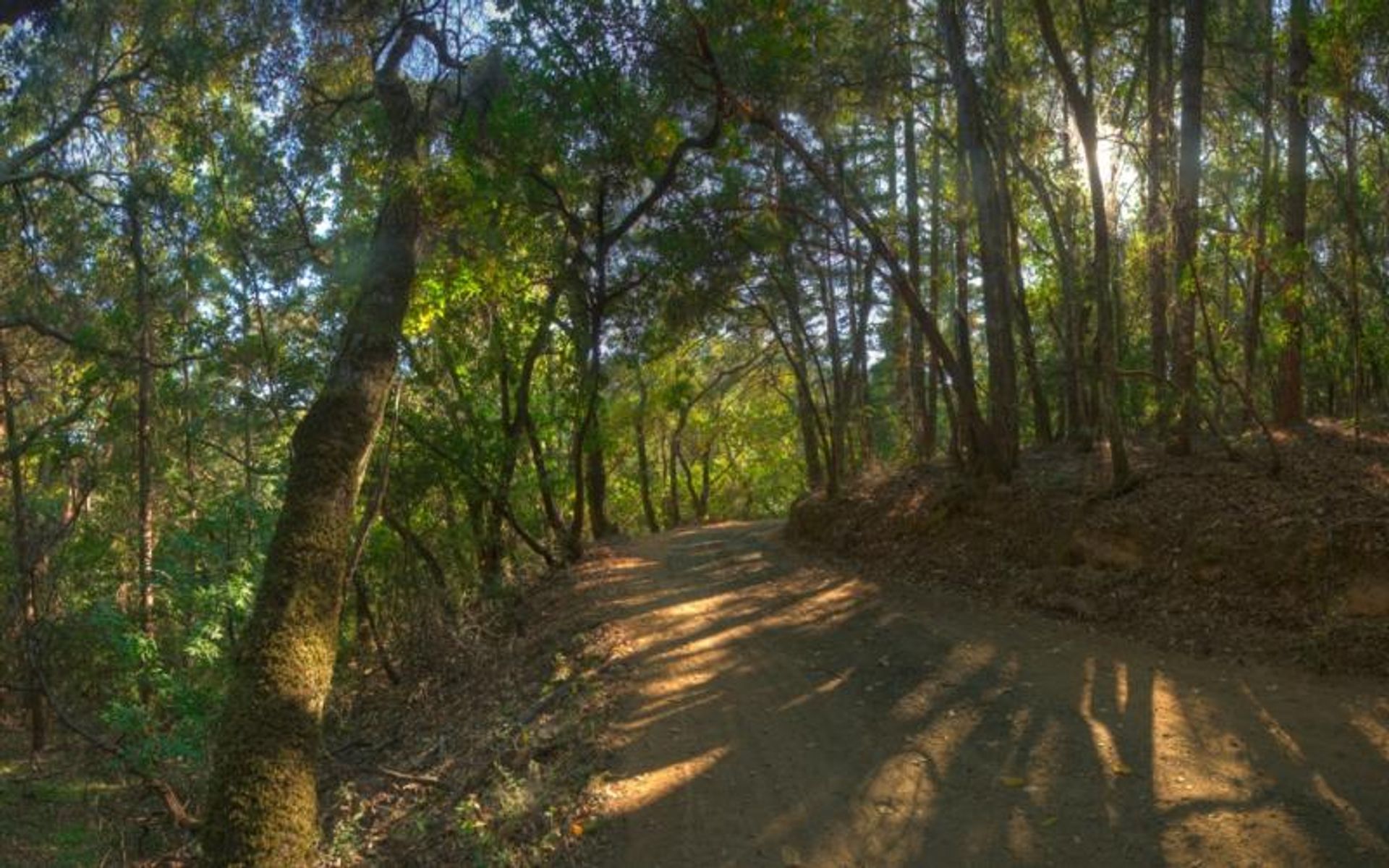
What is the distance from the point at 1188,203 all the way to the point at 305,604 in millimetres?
9858

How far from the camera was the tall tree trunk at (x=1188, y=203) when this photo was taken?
10.2m

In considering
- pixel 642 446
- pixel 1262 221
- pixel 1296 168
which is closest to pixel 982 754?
pixel 1262 221

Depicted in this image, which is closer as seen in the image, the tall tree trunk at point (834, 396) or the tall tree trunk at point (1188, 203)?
the tall tree trunk at point (1188, 203)

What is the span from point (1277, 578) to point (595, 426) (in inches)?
446

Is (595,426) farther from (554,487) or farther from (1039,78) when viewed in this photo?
(1039,78)

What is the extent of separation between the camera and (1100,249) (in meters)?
10.6

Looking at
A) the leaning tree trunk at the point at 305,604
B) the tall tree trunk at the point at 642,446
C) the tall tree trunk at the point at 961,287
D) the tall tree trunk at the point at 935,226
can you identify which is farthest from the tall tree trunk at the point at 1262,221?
the tall tree trunk at the point at 642,446

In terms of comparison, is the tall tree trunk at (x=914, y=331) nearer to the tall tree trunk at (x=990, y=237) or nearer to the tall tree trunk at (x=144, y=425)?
the tall tree trunk at (x=990, y=237)

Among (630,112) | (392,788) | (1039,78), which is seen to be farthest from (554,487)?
(1039,78)

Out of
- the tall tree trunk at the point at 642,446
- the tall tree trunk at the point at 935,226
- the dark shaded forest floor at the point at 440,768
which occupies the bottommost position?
the dark shaded forest floor at the point at 440,768

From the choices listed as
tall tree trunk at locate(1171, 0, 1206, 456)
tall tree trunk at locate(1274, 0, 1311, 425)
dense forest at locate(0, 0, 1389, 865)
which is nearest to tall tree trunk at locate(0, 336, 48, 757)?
dense forest at locate(0, 0, 1389, 865)

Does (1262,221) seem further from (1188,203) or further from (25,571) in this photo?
(25,571)

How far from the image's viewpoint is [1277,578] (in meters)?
8.31

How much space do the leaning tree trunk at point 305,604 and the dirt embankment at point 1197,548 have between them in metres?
7.15
